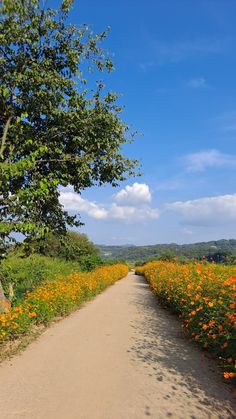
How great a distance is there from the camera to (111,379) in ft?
15.2

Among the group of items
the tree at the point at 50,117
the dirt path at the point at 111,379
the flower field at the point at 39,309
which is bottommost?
the dirt path at the point at 111,379

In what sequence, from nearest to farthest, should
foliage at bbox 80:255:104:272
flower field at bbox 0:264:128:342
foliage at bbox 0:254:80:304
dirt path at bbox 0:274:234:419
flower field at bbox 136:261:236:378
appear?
dirt path at bbox 0:274:234:419
flower field at bbox 136:261:236:378
flower field at bbox 0:264:128:342
foliage at bbox 0:254:80:304
foliage at bbox 80:255:104:272

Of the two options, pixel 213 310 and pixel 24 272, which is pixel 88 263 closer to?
pixel 24 272

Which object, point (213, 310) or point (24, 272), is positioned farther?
point (24, 272)

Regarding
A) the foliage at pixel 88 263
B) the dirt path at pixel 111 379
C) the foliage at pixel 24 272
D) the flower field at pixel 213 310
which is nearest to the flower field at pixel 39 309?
the dirt path at pixel 111 379

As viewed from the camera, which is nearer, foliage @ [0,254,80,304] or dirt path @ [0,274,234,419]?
dirt path @ [0,274,234,419]

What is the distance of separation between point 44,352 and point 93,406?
247 centimetres

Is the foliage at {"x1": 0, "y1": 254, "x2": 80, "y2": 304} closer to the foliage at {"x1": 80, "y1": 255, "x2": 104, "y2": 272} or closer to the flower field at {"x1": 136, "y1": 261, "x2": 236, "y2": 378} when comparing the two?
the flower field at {"x1": 136, "y1": 261, "x2": 236, "y2": 378}

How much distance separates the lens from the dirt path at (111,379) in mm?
3717

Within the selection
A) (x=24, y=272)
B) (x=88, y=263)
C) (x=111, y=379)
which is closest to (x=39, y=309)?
(x=111, y=379)

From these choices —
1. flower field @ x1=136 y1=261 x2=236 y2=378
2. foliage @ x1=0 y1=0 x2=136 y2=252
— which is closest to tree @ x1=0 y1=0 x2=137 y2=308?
foliage @ x1=0 y1=0 x2=136 y2=252

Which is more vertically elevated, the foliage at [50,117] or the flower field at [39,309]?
the foliage at [50,117]

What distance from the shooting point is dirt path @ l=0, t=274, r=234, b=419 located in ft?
12.2

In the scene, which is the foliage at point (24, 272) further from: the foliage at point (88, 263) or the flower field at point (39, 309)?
the foliage at point (88, 263)
